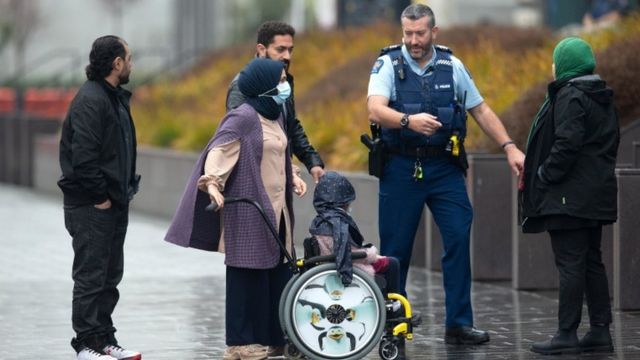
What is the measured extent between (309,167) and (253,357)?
3.84ft

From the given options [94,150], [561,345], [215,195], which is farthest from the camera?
[561,345]

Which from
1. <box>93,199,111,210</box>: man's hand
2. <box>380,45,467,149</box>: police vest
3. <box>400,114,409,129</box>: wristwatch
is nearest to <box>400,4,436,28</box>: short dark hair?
<box>380,45,467,149</box>: police vest

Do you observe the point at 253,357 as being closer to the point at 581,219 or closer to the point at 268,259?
the point at 268,259

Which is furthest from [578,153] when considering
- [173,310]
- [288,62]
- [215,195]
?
[173,310]

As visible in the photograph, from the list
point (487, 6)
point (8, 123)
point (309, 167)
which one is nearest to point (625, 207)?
point (309, 167)

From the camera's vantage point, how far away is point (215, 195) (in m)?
8.36

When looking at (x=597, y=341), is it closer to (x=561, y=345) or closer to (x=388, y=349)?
(x=561, y=345)

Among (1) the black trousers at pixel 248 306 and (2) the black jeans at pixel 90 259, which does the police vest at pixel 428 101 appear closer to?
(1) the black trousers at pixel 248 306

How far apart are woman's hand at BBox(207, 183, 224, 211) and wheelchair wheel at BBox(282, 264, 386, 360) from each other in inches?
22.3

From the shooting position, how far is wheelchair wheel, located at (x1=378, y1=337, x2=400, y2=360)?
8.66m

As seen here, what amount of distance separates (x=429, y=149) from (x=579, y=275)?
1.11 metres

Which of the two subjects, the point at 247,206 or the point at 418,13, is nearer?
the point at 247,206

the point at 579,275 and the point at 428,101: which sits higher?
the point at 428,101

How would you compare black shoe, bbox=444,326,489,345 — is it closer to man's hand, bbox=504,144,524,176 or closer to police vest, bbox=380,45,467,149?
man's hand, bbox=504,144,524,176
